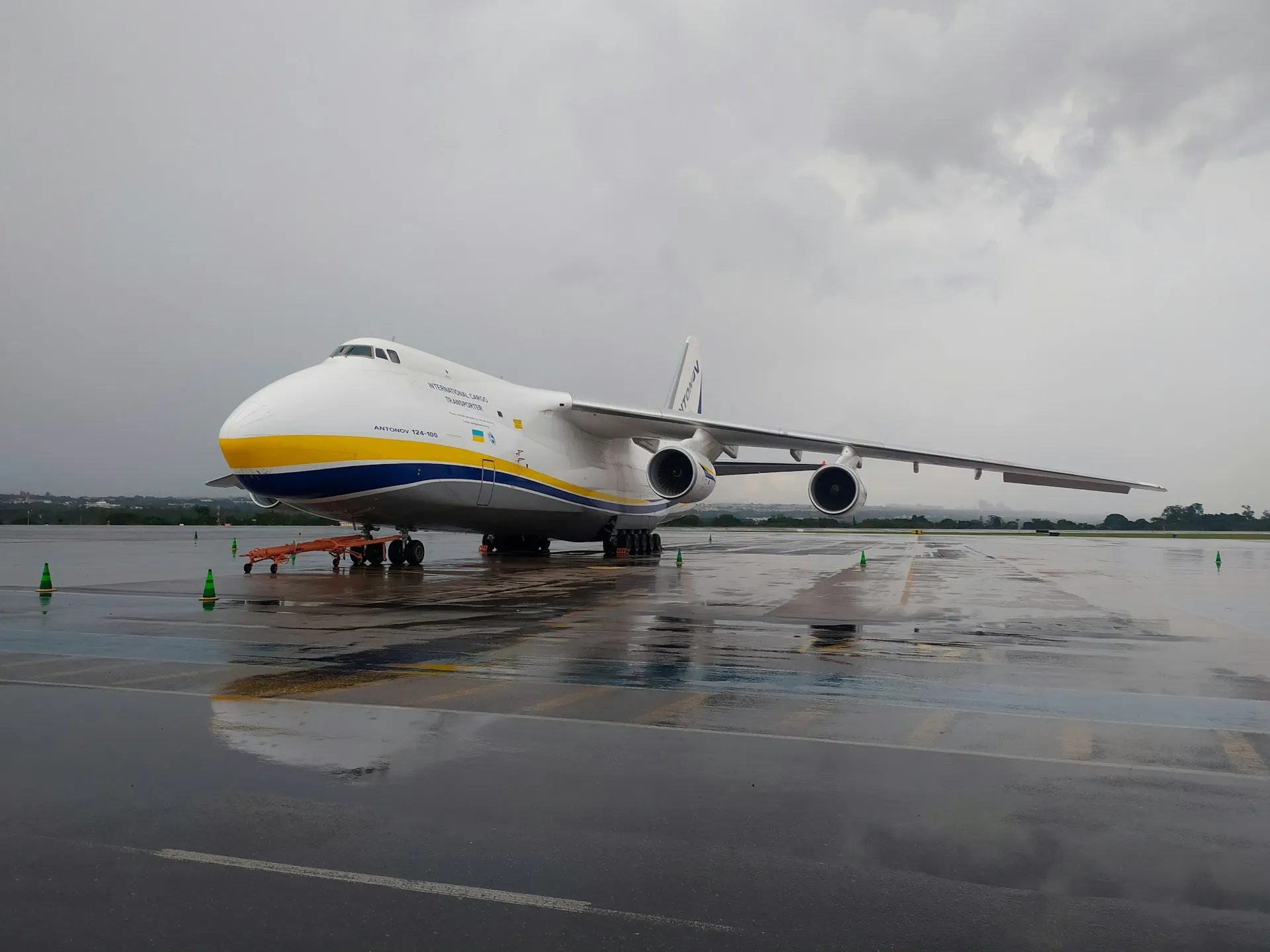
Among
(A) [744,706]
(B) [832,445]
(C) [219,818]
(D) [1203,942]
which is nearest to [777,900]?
(D) [1203,942]

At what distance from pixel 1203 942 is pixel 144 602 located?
14.0 meters

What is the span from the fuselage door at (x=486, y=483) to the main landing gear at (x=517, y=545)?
7.86 metres

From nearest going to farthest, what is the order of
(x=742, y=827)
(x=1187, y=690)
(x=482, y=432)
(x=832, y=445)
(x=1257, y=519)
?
(x=742, y=827) → (x=1187, y=690) → (x=482, y=432) → (x=832, y=445) → (x=1257, y=519)

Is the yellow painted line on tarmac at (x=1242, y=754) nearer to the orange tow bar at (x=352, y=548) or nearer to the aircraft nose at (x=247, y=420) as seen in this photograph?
the aircraft nose at (x=247, y=420)

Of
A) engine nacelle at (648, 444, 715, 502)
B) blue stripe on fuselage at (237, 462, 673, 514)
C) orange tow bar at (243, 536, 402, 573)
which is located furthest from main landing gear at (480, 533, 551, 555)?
blue stripe on fuselage at (237, 462, 673, 514)

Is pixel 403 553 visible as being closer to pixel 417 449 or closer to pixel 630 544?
pixel 417 449

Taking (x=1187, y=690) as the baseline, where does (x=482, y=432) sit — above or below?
above

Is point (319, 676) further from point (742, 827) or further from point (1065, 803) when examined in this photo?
point (1065, 803)

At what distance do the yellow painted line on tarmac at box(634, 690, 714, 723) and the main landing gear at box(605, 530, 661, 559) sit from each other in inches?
810

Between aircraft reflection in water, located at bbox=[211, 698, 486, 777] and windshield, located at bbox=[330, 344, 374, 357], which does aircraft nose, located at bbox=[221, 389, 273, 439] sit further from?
aircraft reflection in water, located at bbox=[211, 698, 486, 777]

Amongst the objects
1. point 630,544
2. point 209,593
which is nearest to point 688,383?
point 630,544

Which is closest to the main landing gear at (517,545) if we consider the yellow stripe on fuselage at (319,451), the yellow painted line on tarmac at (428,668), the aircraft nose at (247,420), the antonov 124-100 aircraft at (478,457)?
the antonov 124-100 aircraft at (478,457)

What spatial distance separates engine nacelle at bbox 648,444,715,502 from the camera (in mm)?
23828

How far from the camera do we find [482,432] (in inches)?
811
